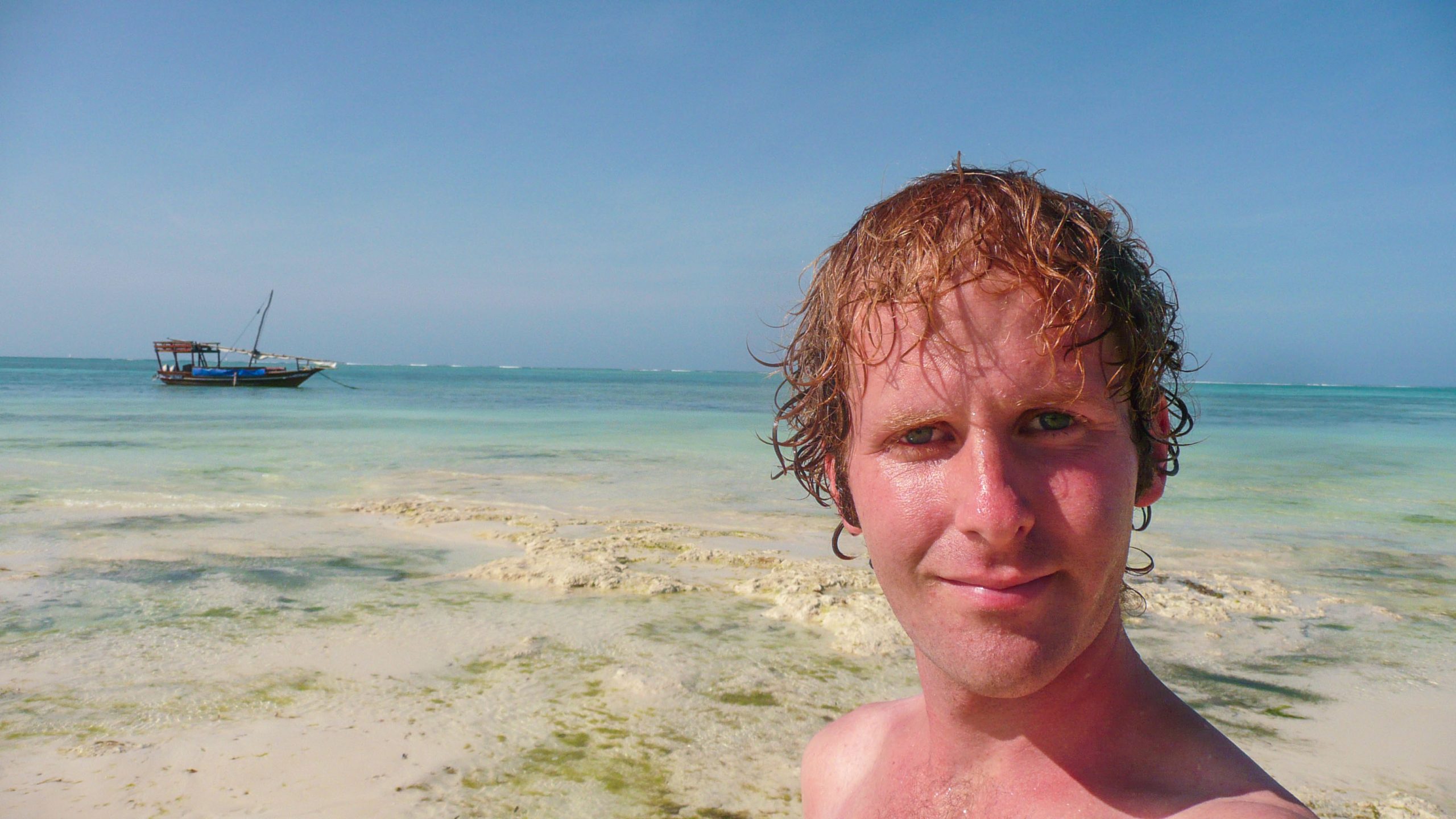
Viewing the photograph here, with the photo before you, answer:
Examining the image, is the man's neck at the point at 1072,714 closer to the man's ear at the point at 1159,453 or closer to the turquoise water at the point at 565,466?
the man's ear at the point at 1159,453

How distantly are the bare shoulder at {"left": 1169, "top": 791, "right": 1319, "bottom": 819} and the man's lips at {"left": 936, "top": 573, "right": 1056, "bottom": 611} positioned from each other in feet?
1.11

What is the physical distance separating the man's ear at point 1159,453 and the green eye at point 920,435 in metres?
0.38

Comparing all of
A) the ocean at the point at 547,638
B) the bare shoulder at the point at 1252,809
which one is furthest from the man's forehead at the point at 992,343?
the ocean at the point at 547,638

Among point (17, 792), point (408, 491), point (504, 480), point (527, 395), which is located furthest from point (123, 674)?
point (527, 395)

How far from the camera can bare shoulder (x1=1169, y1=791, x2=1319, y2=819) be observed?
99cm

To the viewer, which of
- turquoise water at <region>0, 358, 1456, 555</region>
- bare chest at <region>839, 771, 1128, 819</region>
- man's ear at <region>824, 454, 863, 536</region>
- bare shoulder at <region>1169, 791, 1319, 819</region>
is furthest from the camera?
turquoise water at <region>0, 358, 1456, 555</region>

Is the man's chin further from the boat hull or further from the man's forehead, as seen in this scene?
the boat hull

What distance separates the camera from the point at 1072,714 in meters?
A: 1.24

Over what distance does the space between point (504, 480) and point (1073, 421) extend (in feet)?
32.0

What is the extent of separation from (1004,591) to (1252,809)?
0.39m

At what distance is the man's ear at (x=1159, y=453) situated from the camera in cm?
138

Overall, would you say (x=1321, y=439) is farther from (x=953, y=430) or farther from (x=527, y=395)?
(x=527, y=395)

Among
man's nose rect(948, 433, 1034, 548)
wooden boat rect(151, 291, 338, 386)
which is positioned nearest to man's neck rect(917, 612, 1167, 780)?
man's nose rect(948, 433, 1034, 548)

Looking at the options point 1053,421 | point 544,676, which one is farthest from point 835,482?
point 544,676
